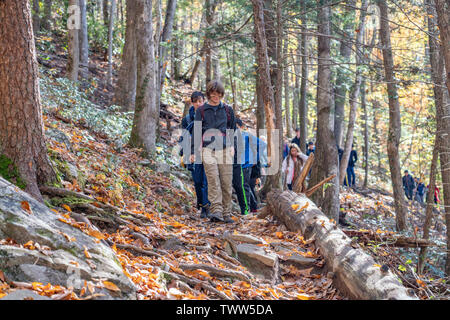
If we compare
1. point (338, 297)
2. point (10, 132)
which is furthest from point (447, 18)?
point (10, 132)

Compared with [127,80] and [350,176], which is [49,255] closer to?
[127,80]

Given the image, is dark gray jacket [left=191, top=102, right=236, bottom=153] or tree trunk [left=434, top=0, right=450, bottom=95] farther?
dark gray jacket [left=191, top=102, right=236, bottom=153]

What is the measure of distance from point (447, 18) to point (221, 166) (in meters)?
4.25

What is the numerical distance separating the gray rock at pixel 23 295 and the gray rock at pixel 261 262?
2946 mm

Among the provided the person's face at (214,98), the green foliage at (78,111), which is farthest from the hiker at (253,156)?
the green foliage at (78,111)

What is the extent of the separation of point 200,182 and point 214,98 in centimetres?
193

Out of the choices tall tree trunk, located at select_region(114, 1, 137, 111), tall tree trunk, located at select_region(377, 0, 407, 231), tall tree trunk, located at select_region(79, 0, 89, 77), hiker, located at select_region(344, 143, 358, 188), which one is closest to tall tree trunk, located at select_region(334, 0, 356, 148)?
tall tree trunk, located at select_region(377, 0, 407, 231)

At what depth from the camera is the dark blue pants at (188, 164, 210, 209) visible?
27.6 ft

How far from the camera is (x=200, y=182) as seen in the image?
8.57m

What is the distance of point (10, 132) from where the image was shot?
4789 mm

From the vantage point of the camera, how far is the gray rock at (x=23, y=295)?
3027 millimetres

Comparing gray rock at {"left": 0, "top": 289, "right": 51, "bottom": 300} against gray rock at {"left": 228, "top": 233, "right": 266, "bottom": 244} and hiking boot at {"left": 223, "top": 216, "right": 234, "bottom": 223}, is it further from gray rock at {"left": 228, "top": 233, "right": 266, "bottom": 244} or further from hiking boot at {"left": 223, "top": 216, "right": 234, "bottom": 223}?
hiking boot at {"left": 223, "top": 216, "right": 234, "bottom": 223}

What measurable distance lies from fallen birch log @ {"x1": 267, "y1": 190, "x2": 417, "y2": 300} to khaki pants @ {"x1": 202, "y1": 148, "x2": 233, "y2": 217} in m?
0.99

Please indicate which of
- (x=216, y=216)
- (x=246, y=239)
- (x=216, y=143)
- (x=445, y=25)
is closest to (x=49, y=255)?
(x=246, y=239)
